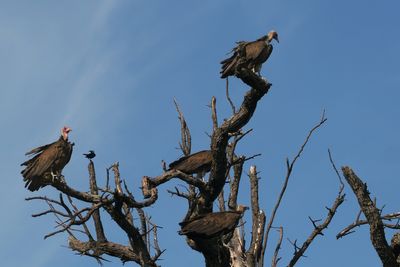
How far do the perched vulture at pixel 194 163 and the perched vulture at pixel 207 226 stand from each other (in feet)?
4.77

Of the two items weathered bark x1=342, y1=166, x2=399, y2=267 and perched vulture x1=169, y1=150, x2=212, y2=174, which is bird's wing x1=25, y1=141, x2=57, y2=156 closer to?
perched vulture x1=169, y1=150, x2=212, y2=174

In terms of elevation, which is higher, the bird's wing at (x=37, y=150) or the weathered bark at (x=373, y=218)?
the bird's wing at (x=37, y=150)

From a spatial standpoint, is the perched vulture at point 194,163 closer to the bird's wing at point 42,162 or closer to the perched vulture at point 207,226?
the perched vulture at point 207,226

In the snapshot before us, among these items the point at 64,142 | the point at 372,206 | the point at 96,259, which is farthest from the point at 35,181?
the point at 372,206

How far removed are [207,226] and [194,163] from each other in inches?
79.3

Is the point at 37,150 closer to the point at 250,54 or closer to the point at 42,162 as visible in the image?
the point at 42,162

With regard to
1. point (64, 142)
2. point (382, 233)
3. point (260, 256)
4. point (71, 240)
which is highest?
point (64, 142)

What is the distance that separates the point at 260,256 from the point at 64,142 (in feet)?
12.3

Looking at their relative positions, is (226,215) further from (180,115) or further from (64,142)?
(64,142)

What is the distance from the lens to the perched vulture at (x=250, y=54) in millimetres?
8492

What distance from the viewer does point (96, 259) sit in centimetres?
862

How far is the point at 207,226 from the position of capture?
25.3 feet

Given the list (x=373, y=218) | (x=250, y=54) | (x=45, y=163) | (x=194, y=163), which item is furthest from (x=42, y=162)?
(x=373, y=218)

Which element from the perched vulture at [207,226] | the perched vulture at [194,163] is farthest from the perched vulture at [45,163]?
the perched vulture at [207,226]
